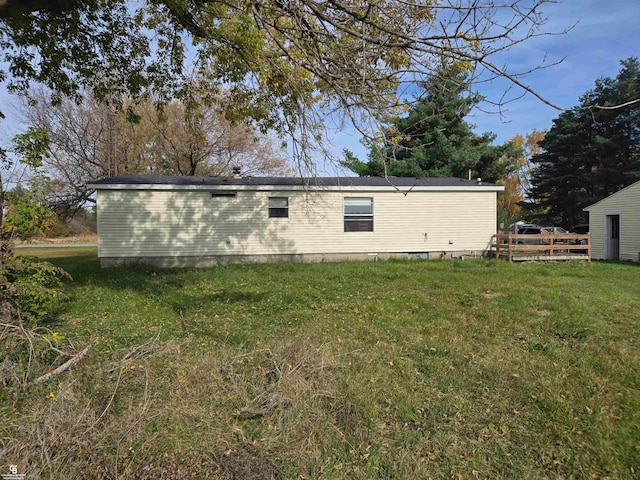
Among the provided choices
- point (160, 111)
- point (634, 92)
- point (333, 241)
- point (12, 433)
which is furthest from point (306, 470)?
point (634, 92)

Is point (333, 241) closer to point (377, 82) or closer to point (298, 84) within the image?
point (298, 84)

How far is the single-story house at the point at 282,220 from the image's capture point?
39.6ft

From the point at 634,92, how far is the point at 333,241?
2488 cm

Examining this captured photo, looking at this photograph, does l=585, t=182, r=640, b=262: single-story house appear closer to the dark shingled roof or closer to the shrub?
the dark shingled roof

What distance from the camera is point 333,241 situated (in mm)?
13180

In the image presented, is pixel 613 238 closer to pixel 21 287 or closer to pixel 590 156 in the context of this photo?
pixel 590 156

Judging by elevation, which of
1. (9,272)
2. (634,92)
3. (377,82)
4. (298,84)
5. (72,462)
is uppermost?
(634,92)

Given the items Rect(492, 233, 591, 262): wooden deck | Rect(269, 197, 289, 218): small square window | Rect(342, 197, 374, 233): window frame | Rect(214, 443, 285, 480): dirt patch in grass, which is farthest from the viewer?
Rect(342, 197, 374, 233): window frame

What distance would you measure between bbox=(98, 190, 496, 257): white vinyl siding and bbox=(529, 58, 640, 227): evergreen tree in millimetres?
18403

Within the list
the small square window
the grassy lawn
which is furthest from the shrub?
the small square window

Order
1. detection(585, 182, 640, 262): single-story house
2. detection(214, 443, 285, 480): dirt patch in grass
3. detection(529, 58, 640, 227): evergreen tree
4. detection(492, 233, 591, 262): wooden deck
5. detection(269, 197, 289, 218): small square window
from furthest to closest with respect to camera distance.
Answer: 1. detection(529, 58, 640, 227): evergreen tree
2. detection(585, 182, 640, 262): single-story house
3. detection(269, 197, 289, 218): small square window
4. detection(492, 233, 591, 262): wooden deck
5. detection(214, 443, 285, 480): dirt patch in grass

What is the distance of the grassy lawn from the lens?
2412 millimetres

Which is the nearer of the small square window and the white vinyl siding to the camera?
the white vinyl siding

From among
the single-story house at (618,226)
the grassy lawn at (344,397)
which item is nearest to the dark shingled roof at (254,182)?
the single-story house at (618,226)
